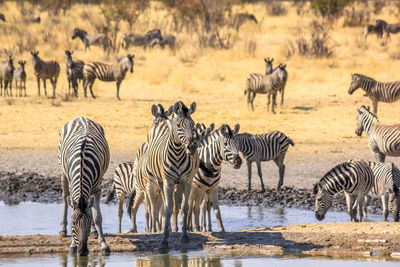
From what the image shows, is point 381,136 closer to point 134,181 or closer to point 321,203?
point 321,203

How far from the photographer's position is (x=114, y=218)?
10914 millimetres

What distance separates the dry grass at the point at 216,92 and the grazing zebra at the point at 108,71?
0.52 metres

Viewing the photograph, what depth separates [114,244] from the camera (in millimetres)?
8039

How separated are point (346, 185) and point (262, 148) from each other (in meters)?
2.94

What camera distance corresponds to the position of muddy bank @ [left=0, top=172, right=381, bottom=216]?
39.0 feet

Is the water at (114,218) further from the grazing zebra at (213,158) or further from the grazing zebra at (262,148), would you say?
the grazing zebra at (213,158)

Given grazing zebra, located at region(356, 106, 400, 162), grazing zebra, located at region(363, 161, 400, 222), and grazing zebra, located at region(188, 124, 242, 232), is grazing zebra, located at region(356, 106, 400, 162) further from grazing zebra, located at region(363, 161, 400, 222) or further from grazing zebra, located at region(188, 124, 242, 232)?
grazing zebra, located at region(188, 124, 242, 232)

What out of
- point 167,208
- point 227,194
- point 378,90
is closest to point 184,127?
point 167,208

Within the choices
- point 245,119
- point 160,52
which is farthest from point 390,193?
point 160,52

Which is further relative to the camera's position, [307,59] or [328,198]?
[307,59]

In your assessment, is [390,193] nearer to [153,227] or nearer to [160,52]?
[153,227]

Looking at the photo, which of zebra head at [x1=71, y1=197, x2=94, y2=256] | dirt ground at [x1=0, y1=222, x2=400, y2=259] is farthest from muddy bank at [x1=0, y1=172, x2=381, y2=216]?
zebra head at [x1=71, y1=197, x2=94, y2=256]

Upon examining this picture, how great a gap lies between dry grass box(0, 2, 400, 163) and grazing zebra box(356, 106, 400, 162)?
2.36 metres

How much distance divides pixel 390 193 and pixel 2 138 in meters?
9.27
